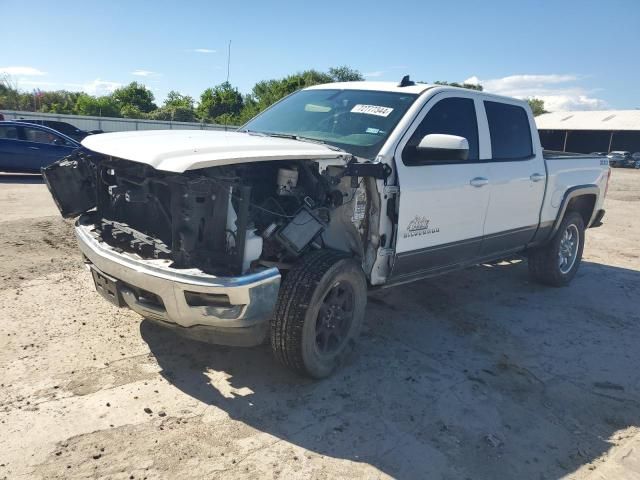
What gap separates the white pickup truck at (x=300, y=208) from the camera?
3096 millimetres

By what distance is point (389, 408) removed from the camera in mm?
3426

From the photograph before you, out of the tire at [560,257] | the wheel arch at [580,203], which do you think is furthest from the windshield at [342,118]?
the tire at [560,257]

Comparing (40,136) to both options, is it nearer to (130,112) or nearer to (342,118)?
(342,118)

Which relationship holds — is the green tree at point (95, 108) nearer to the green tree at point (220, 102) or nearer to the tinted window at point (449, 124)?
the green tree at point (220, 102)

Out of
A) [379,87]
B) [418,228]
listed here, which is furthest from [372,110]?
[418,228]

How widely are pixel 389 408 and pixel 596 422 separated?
1377 millimetres

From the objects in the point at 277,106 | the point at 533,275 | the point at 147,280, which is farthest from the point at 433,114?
the point at 533,275

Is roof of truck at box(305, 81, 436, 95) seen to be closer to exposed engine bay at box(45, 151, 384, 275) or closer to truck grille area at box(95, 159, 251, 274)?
exposed engine bay at box(45, 151, 384, 275)

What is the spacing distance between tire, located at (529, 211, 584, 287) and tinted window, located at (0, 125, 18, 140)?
41.0 feet

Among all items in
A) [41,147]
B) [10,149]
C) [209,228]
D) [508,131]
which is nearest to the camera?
[209,228]

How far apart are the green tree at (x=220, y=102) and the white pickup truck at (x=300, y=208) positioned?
49.2m

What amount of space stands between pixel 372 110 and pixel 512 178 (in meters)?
1.66

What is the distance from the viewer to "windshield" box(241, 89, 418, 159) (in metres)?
4.04

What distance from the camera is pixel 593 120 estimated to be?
44719mm
